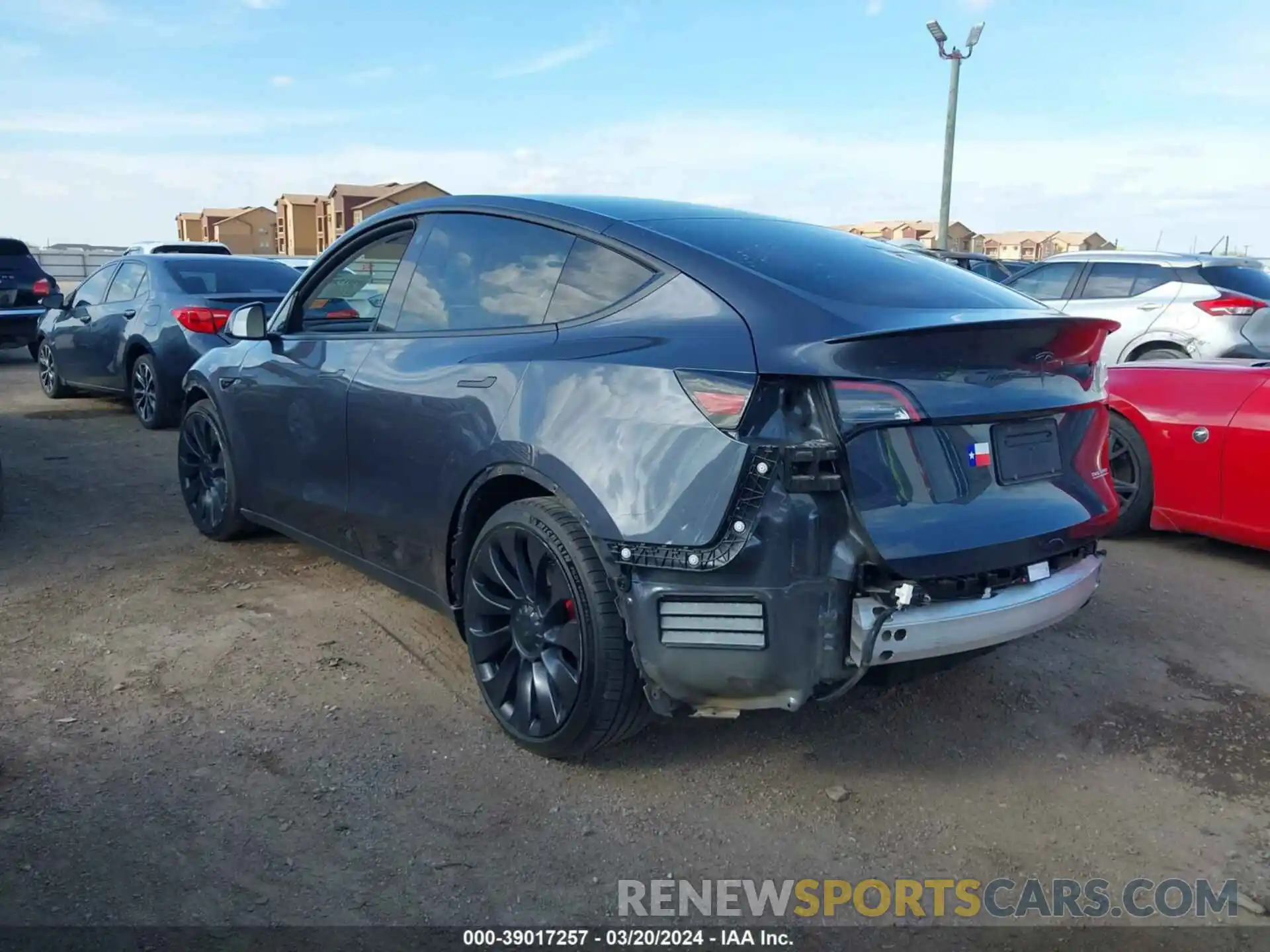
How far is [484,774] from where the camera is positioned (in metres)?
3.17

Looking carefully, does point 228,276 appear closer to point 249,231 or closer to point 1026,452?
point 1026,452

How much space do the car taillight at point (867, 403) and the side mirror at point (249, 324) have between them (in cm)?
287

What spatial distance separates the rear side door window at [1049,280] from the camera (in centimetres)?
1141

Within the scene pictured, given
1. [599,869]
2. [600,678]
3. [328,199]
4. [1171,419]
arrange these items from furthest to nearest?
[328,199] < [1171,419] < [600,678] < [599,869]

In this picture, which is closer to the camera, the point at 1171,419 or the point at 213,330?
the point at 1171,419

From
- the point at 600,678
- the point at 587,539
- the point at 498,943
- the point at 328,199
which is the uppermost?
the point at 328,199

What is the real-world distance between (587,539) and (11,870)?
65.3 inches

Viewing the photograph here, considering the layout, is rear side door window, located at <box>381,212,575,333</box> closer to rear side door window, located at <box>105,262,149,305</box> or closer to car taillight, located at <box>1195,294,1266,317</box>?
rear side door window, located at <box>105,262,149,305</box>

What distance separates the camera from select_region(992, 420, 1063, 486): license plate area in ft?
9.72

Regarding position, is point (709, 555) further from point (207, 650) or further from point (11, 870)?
point (207, 650)

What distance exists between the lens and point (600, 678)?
2.94 meters

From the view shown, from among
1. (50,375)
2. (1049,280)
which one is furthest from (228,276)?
(1049,280)

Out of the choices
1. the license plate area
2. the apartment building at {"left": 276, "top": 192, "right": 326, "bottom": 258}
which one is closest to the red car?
the license plate area

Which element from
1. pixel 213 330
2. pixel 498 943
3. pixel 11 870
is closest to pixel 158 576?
pixel 11 870
